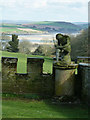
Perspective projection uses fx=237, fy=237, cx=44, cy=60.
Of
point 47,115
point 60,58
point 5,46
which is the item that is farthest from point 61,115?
point 5,46

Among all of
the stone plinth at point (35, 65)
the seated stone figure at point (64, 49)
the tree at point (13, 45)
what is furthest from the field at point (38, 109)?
the tree at point (13, 45)

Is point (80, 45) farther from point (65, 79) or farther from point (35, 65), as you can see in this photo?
point (65, 79)

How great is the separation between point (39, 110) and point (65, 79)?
5.78ft

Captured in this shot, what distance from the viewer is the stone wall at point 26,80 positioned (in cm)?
979

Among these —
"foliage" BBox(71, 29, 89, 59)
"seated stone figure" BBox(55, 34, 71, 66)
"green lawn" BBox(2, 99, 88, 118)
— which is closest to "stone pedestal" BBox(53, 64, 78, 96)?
"seated stone figure" BBox(55, 34, 71, 66)

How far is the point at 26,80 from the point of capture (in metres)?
9.95

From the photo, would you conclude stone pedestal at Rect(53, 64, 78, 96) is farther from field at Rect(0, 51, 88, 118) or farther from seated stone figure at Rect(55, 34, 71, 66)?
field at Rect(0, 51, 88, 118)

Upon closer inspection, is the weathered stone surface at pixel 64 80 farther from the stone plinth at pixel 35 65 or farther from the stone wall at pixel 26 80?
the stone plinth at pixel 35 65

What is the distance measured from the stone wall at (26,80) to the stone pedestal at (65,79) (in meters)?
0.56

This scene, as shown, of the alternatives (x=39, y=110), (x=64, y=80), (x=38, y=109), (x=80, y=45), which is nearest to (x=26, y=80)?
(x=64, y=80)

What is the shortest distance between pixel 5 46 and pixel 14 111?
2974 cm

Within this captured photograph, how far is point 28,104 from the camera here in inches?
351

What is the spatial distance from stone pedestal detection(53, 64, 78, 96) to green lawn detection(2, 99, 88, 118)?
0.69 m

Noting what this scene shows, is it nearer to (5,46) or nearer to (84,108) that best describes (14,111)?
(84,108)
